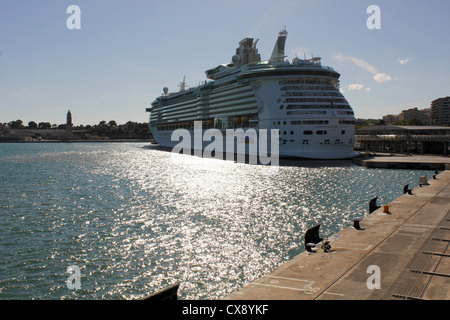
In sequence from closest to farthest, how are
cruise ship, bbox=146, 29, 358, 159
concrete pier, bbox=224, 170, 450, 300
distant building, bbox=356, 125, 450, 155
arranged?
concrete pier, bbox=224, 170, 450, 300 < cruise ship, bbox=146, 29, 358, 159 < distant building, bbox=356, 125, 450, 155

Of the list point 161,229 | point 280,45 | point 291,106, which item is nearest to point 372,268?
point 161,229

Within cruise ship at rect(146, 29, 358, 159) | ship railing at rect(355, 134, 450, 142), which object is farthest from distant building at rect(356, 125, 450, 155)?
cruise ship at rect(146, 29, 358, 159)

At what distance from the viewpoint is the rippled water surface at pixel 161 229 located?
57.0 ft

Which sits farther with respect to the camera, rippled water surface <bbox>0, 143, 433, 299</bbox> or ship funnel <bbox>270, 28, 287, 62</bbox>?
ship funnel <bbox>270, 28, 287, 62</bbox>

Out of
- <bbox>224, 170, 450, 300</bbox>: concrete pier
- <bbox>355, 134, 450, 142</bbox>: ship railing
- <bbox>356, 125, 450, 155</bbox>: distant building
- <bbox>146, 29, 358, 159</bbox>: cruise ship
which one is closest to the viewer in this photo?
<bbox>224, 170, 450, 300</bbox>: concrete pier

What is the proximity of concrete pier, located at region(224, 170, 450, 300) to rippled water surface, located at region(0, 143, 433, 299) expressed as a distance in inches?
109

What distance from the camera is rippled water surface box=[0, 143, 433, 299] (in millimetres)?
17359

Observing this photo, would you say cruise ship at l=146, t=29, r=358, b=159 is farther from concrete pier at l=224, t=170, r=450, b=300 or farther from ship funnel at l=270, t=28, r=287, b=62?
concrete pier at l=224, t=170, r=450, b=300

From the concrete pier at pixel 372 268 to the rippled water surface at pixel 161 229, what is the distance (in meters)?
2.76

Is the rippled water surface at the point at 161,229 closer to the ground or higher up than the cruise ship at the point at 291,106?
closer to the ground

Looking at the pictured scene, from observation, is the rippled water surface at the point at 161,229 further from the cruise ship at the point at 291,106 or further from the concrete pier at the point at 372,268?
the cruise ship at the point at 291,106

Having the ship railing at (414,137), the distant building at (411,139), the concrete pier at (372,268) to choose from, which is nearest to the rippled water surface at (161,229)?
the concrete pier at (372,268)

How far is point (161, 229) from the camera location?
26.2m

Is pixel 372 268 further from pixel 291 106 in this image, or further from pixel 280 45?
pixel 280 45
